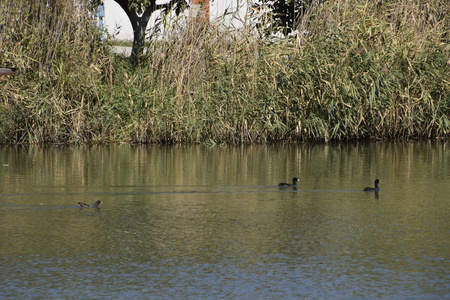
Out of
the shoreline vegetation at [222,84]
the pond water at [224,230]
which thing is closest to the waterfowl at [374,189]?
→ the pond water at [224,230]

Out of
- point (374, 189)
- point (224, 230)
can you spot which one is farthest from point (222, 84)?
point (224, 230)

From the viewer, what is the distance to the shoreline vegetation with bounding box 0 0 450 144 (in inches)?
662

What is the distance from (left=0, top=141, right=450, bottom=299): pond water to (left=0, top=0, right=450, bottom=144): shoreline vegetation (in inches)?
126

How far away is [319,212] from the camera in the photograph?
8789 mm

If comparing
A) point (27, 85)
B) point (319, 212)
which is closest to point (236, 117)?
point (27, 85)

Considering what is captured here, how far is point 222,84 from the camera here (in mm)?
17109

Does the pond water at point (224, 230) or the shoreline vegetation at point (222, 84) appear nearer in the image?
the pond water at point (224, 230)

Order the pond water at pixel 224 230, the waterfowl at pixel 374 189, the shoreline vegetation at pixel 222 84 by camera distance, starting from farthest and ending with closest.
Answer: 1. the shoreline vegetation at pixel 222 84
2. the waterfowl at pixel 374 189
3. the pond water at pixel 224 230

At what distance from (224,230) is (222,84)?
960 centimetres

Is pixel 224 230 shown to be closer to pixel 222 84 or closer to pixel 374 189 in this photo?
pixel 374 189

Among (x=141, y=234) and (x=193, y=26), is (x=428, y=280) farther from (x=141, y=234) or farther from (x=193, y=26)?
(x=193, y=26)

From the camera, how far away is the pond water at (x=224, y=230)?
19.1ft

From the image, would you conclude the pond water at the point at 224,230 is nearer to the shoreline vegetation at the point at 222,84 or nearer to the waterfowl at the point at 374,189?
the waterfowl at the point at 374,189

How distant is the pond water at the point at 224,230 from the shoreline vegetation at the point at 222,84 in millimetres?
3210
